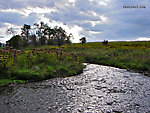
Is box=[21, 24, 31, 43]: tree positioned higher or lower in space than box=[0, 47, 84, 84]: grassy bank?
higher

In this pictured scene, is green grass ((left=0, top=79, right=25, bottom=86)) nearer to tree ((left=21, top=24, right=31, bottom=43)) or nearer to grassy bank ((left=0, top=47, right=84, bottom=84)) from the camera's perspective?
grassy bank ((left=0, top=47, right=84, bottom=84))

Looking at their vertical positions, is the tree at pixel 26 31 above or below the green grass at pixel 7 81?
above

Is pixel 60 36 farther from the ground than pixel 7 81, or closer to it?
farther from the ground

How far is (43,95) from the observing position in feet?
13.3

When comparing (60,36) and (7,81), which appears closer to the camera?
(7,81)

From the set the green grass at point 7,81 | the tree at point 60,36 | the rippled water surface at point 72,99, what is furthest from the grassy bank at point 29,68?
the tree at point 60,36

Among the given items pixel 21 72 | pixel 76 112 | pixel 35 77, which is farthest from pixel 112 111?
pixel 21 72

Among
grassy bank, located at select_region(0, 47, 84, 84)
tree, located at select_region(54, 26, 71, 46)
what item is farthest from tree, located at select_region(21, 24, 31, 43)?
grassy bank, located at select_region(0, 47, 84, 84)

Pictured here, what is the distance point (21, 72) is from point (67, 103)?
321cm

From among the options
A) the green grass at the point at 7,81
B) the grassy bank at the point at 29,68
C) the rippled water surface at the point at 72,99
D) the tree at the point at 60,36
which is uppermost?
the tree at the point at 60,36

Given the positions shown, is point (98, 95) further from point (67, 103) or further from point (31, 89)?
point (31, 89)

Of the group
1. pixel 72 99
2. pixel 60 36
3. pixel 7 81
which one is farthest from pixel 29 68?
pixel 60 36

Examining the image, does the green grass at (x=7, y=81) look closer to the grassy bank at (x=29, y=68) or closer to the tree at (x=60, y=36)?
the grassy bank at (x=29, y=68)

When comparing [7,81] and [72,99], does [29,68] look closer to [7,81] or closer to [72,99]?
[7,81]
